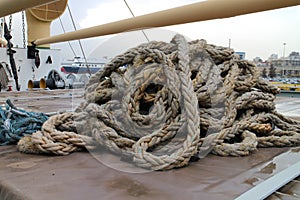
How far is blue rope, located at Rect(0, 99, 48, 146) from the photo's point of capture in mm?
1308

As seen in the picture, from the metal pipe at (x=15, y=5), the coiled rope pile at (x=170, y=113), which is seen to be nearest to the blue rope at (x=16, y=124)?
the coiled rope pile at (x=170, y=113)

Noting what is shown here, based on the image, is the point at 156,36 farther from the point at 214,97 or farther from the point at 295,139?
the point at 295,139

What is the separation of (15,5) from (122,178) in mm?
669

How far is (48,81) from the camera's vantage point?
5.44 meters

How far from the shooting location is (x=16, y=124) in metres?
1.36

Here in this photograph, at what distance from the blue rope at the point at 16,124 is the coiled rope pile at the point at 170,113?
0.11 m

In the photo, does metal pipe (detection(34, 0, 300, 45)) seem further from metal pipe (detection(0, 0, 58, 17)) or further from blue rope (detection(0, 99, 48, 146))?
blue rope (detection(0, 99, 48, 146))

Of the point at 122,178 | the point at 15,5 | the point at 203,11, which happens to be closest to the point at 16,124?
the point at 15,5

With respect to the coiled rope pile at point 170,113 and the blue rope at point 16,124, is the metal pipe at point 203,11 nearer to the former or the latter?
the coiled rope pile at point 170,113

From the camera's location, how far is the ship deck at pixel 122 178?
2.64ft

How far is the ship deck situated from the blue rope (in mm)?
146

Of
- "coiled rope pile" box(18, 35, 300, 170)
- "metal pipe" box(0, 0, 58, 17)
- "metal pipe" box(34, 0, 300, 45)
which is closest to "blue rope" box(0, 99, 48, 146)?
"coiled rope pile" box(18, 35, 300, 170)

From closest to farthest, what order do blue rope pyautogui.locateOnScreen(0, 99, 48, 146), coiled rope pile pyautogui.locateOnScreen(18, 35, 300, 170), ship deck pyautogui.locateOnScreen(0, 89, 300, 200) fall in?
ship deck pyautogui.locateOnScreen(0, 89, 300, 200) < coiled rope pile pyautogui.locateOnScreen(18, 35, 300, 170) < blue rope pyautogui.locateOnScreen(0, 99, 48, 146)

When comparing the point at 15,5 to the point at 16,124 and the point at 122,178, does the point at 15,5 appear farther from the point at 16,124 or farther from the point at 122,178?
the point at 122,178
